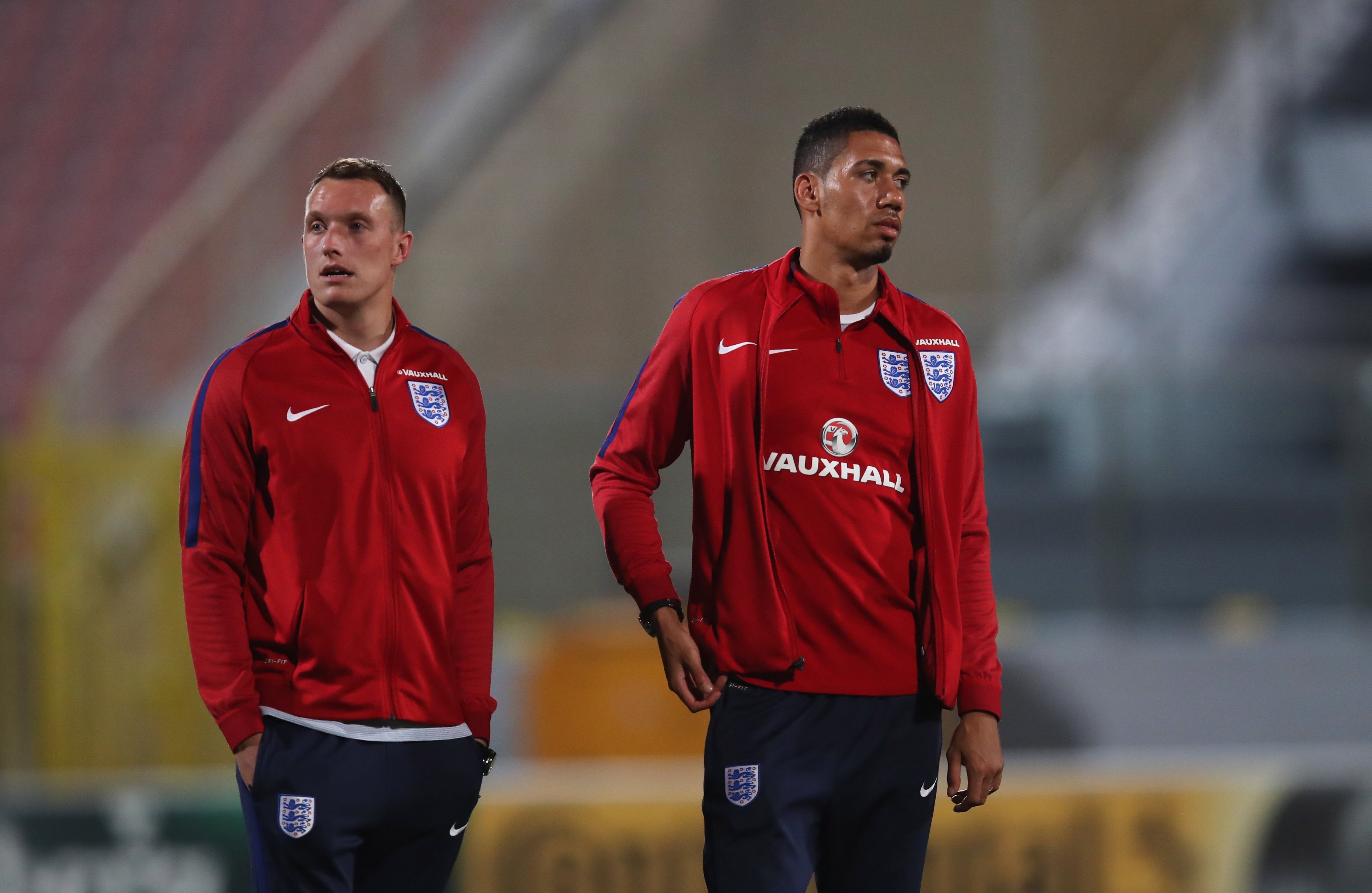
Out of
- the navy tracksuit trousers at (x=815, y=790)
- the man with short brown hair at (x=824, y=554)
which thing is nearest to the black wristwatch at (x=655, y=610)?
the man with short brown hair at (x=824, y=554)

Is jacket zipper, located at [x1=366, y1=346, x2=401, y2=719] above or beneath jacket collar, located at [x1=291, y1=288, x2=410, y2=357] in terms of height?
beneath

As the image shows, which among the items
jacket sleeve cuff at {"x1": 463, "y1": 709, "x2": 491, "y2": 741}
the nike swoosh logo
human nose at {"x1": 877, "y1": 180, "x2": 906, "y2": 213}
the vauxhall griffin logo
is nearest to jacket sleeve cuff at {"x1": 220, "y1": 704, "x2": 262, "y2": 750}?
jacket sleeve cuff at {"x1": 463, "y1": 709, "x2": 491, "y2": 741}

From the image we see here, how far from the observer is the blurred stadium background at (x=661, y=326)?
170 inches

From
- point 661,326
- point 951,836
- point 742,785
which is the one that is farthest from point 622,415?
point 661,326

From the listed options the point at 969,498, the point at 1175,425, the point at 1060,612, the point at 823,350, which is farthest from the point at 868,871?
the point at 1175,425

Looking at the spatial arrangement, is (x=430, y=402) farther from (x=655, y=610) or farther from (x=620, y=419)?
(x=655, y=610)

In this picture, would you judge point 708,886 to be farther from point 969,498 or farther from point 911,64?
point 911,64

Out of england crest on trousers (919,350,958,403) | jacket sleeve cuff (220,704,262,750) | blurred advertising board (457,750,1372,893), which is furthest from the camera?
blurred advertising board (457,750,1372,893)

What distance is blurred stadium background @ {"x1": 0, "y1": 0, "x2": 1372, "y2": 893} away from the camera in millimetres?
4320

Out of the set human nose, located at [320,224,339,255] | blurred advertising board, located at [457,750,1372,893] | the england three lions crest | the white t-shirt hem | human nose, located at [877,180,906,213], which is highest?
human nose, located at [877,180,906,213]

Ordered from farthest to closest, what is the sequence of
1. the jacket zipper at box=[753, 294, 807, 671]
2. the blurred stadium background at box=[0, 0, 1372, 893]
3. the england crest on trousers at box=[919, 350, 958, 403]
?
the blurred stadium background at box=[0, 0, 1372, 893] → the england crest on trousers at box=[919, 350, 958, 403] → the jacket zipper at box=[753, 294, 807, 671]

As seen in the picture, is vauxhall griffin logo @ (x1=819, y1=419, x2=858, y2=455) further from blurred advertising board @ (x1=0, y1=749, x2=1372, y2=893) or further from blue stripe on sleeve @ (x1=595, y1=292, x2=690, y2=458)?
blurred advertising board @ (x1=0, y1=749, x2=1372, y2=893)

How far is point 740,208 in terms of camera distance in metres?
8.42

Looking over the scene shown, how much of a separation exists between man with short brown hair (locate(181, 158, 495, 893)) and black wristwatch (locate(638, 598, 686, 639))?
0.27 m
